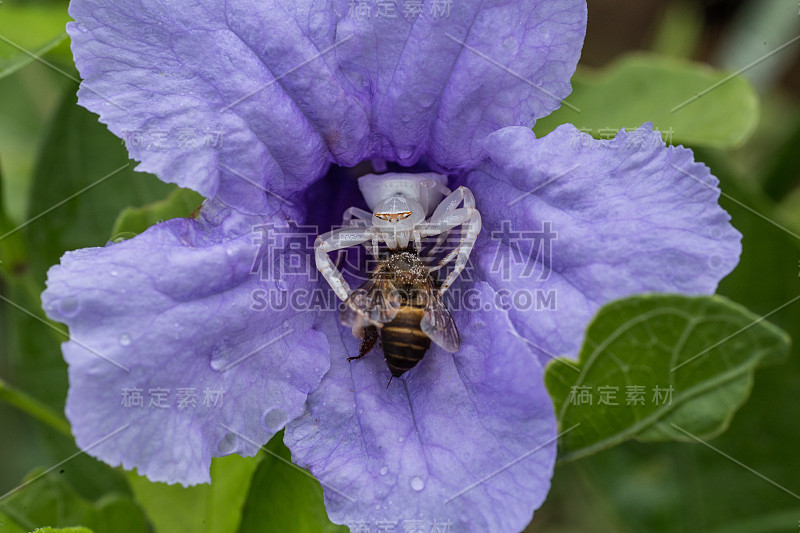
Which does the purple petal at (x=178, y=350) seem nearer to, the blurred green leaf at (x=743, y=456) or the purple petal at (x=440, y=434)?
the purple petal at (x=440, y=434)

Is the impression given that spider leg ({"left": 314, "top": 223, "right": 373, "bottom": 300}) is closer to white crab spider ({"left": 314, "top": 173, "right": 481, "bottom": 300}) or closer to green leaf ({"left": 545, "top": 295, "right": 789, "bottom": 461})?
white crab spider ({"left": 314, "top": 173, "right": 481, "bottom": 300})

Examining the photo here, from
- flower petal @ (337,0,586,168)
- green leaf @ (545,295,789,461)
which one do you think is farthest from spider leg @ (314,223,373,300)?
green leaf @ (545,295,789,461)

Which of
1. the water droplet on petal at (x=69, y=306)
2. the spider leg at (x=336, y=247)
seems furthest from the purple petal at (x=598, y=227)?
the water droplet on petal at (x=69, y=306)

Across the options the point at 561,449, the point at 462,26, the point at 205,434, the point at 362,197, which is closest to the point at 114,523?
the point at 205,434

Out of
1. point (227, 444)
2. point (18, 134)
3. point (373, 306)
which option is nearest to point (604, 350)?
point (373, 306)

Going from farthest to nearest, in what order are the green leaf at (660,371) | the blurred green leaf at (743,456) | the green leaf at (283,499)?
the blurred green leaf at (743,456), the green leaf at (283,499), the green leaf at (660,371)

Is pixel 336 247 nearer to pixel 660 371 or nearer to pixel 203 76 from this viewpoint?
pixel 203 76
